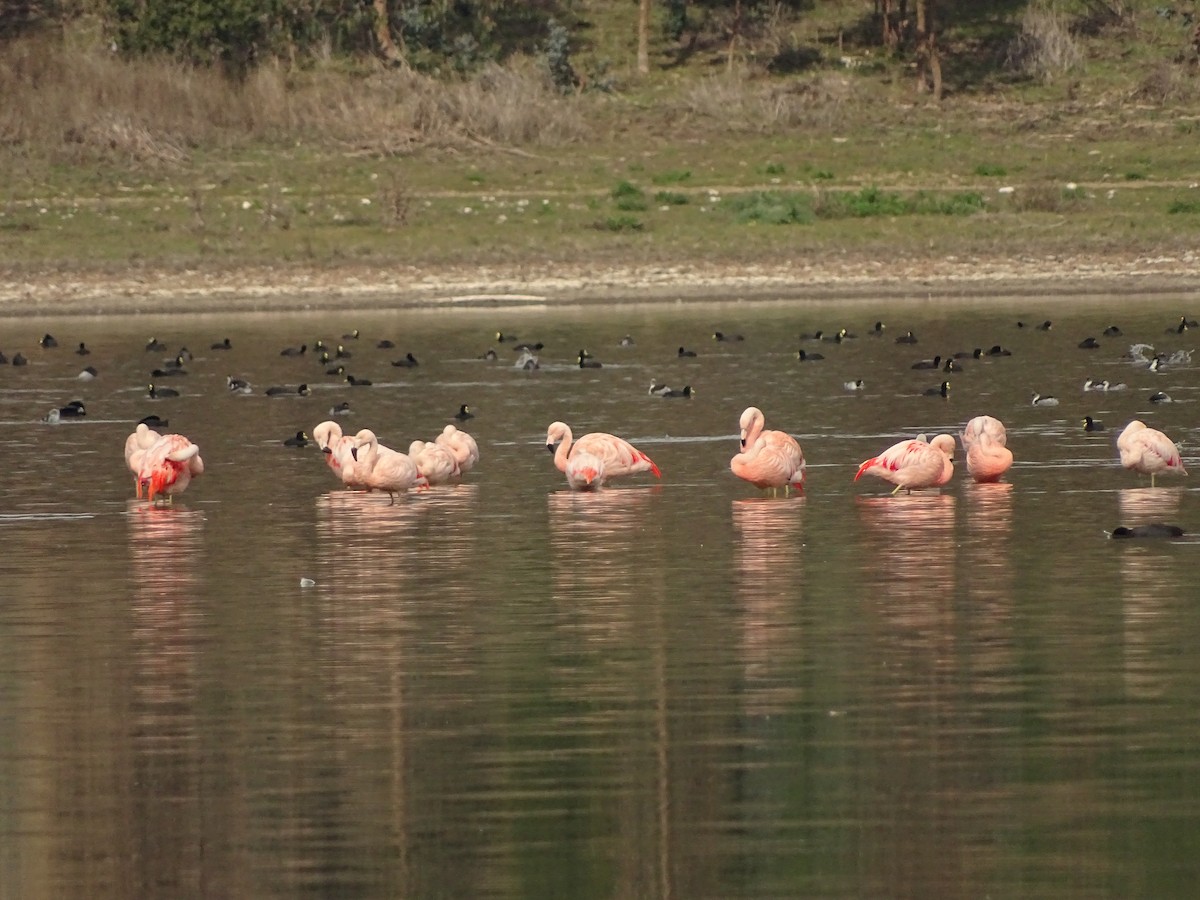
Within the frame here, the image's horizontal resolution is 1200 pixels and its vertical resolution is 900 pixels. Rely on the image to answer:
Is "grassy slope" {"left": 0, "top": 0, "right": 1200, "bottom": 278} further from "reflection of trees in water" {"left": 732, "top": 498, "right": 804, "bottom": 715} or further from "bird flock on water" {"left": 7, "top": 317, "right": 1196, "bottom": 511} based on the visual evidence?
"reflection of trees in water" {"left": 732, "top": 498, "right": 804, "bottom": 715}

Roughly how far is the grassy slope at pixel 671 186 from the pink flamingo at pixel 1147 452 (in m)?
25.7

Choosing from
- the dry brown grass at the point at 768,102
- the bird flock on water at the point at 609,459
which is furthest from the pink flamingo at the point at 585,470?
the dry brown grass at the point at 768,102

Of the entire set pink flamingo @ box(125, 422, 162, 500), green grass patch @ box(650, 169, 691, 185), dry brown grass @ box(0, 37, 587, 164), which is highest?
dry brown grass @ box(0, 37, 587, 164)

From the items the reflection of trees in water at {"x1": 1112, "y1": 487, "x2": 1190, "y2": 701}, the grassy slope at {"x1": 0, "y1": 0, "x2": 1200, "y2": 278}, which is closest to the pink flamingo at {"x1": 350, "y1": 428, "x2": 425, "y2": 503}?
the reflection of trees in water at {"x1": 1112, "y1": 487, "x2": 1190, "y2": 701}

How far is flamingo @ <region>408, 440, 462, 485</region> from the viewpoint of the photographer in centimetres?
1973

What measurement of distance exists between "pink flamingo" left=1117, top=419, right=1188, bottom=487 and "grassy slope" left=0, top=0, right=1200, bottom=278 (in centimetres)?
2573

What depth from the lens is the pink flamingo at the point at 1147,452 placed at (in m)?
18.4

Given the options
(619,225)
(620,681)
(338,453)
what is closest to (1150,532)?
(620,681)

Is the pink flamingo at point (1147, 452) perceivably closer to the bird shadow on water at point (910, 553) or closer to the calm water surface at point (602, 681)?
the calm water surface at point (602, 681)

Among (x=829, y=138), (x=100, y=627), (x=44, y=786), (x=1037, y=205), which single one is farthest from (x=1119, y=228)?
(x=44, y=786)

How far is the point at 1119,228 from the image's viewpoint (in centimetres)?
4534

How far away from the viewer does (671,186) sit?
49406 mm

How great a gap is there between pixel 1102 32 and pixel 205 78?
2354 centimetres

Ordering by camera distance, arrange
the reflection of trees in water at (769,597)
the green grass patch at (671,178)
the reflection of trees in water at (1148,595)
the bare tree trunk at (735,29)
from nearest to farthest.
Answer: the reflection of trees in water at (769,597)
the reflection of trees in water at (1148,595)
the green grass patch at (671,178)
the bare tree trunk at (735,29)
